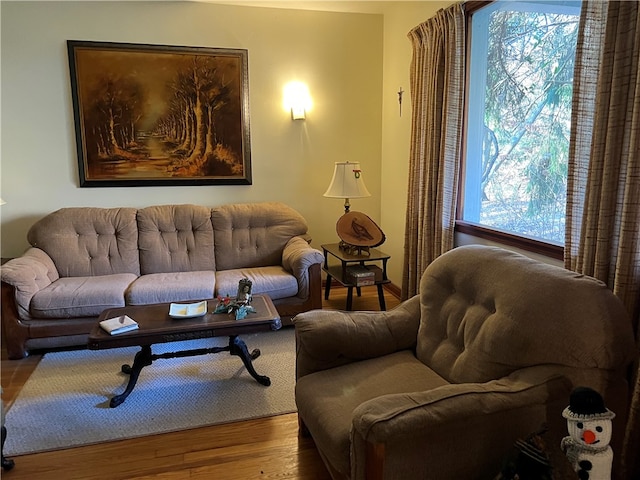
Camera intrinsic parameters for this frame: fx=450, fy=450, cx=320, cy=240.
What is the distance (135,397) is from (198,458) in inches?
27.3

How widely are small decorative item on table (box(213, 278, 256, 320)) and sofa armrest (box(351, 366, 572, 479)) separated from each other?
1.26 meters

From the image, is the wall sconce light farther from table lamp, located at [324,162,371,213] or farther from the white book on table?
the white book on table

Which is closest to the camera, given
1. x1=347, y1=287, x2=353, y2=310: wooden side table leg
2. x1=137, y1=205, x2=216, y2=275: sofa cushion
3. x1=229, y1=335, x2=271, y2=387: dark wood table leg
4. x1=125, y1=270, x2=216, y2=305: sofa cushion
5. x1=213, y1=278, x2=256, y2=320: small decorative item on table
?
x1=213, y1=278, x2=256, y2=320: small decorative item on table

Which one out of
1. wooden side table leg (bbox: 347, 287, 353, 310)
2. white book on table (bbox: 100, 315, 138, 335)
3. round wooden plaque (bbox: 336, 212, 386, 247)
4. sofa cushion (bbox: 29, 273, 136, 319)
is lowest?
wooden side table leg (bbox: 347, 287, 353, 310)

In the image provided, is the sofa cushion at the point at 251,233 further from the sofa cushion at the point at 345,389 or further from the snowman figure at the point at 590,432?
the snowman figure at the point at 590,432

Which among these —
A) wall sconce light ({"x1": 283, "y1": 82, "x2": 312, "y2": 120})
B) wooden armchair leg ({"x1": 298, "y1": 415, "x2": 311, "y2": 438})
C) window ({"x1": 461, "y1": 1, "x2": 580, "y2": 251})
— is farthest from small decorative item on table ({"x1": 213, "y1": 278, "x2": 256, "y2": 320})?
wall sconce light ({"x1": 283, "y1": 82, "x2": 312, "y2": 120})

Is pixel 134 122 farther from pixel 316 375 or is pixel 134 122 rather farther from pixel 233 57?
pixel 316 375

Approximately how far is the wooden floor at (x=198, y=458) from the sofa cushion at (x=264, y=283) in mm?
1162

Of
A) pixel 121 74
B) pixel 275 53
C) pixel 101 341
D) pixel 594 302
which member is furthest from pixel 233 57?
pixel 594 302

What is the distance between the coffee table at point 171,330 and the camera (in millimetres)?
2316

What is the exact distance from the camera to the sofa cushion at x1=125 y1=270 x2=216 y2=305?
10.4 feet

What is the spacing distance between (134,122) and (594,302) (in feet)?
12.3

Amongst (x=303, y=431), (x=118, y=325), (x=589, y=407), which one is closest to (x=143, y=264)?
(x=118, y=325)

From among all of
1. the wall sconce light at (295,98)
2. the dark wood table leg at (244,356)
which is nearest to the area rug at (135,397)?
the dark wood table leg at (244,356)
